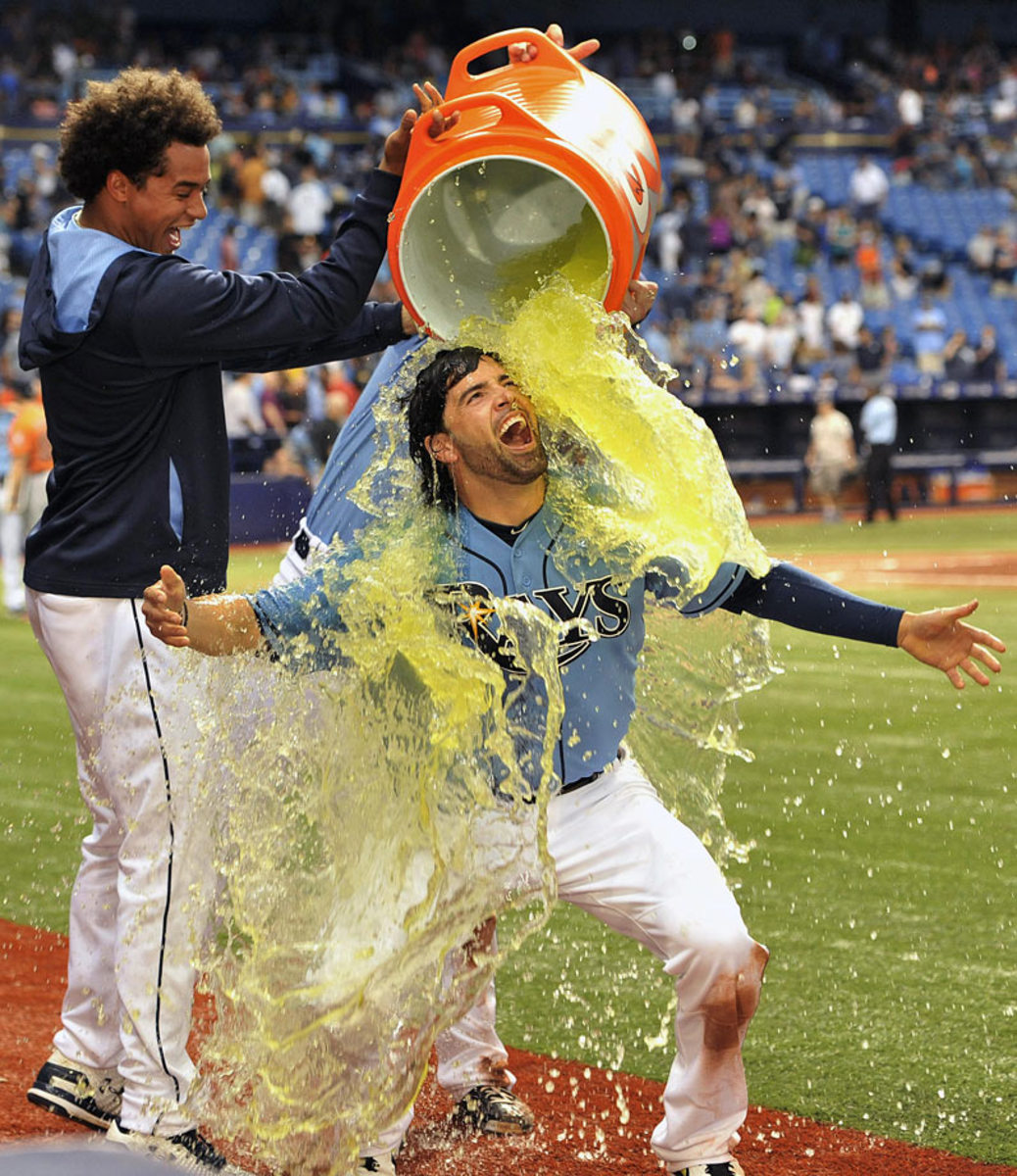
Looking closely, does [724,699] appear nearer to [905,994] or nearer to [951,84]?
[905,994]

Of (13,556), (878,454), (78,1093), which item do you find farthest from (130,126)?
(878,454)

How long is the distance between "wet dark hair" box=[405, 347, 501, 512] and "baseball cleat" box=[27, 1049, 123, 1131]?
1475mm

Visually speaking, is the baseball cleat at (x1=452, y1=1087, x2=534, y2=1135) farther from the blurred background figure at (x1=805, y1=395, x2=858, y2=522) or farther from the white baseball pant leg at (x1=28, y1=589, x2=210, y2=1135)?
the blurred background figure at (x1=805, y1=395, x2=858, y2=522)

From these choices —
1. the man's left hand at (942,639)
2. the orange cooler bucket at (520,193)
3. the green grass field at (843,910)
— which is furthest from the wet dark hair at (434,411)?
the man's left hand at (942,639)

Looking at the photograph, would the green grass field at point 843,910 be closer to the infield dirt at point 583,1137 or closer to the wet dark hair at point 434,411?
the infield dirt at point 583,1137

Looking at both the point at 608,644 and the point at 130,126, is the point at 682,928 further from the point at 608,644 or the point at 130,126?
the point at 130,126

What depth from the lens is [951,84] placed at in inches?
1214

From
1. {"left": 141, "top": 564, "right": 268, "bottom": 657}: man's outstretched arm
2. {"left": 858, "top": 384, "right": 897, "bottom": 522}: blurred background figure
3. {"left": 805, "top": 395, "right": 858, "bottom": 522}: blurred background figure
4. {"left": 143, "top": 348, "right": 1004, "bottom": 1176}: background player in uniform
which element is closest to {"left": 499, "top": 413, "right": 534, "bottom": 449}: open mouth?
{"left": 143, "top": 348, "right": 1004, "bottom": 1176}: background player in uniform

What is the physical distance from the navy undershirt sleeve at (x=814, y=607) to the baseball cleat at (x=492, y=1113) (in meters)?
1.24

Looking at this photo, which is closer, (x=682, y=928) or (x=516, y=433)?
(x=682, y=928)

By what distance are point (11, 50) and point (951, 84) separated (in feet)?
55.9

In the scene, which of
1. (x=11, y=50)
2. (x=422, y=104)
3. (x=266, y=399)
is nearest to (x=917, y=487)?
(x=266, y=399)

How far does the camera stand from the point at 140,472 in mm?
3342

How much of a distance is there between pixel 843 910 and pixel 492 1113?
197 cm
